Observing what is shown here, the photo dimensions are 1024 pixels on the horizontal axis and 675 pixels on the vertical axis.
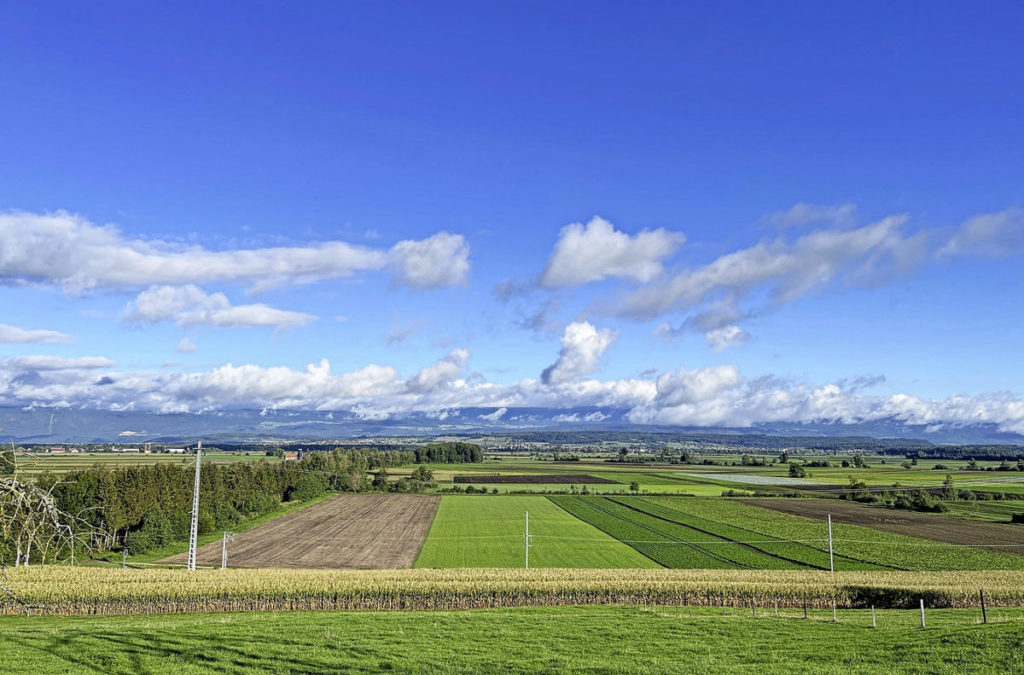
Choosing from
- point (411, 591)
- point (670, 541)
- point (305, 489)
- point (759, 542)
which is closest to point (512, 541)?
point (670, 541)

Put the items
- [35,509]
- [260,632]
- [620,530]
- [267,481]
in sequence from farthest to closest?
[267,481]
[620,530]
[260,632]
[35,509]

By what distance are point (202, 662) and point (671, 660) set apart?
15.6 m

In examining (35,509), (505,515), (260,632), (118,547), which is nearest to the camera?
(35,509)

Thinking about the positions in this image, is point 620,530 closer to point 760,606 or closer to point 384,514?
point 384,514

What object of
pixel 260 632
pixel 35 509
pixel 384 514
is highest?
pixel 35 509

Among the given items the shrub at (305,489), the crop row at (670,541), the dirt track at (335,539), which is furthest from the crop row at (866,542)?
the shrub at (305,489)

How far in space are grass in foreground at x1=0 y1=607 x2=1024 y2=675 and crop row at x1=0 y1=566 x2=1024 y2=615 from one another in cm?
852

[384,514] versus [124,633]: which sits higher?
[124,633]

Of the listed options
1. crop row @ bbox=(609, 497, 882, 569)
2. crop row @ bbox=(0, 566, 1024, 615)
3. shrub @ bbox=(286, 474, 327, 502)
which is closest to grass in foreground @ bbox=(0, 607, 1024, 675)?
crop row @ bbox=(0, 566, 1024, 615)

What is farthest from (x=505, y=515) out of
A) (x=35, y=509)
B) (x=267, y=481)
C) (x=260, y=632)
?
(x=35, y=509)

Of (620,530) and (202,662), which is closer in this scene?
(202,662)

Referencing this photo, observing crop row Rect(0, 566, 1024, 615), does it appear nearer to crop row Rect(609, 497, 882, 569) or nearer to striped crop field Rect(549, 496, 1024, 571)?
crop row Rect(609, 497, 882, 569)

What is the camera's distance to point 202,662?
21.5 m

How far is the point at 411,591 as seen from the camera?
44688 mm
